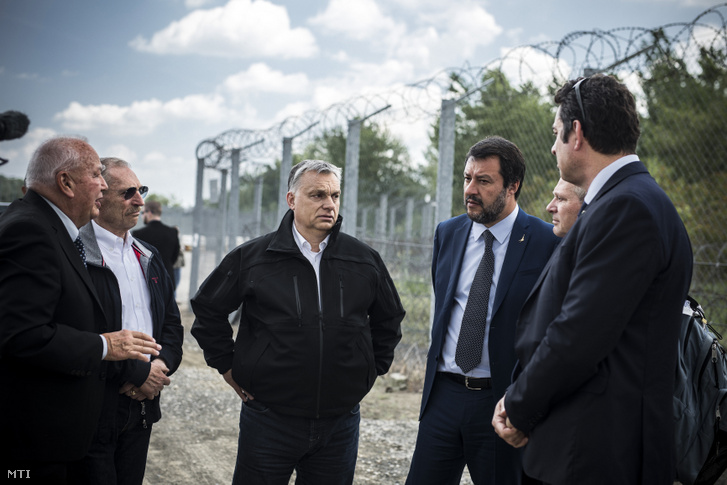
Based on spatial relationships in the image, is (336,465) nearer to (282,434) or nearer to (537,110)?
(282,434)

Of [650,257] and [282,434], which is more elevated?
[650,257]

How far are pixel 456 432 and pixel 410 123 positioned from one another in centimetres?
381

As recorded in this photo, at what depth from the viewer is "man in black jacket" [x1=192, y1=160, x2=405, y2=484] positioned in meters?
2.83

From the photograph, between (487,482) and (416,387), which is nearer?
(487,482)

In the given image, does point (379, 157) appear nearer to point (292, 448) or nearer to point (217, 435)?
point (217, 435)

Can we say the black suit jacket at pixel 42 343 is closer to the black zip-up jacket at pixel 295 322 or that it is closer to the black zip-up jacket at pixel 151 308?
the black zip-up jacket at pixel 151 308

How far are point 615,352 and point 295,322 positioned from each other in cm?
146

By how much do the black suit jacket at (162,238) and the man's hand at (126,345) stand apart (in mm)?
5800

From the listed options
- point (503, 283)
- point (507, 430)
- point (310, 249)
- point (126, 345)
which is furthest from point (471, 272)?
point (126, 345)

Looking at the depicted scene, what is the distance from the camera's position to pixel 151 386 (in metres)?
2.99

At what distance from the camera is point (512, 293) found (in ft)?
9.45

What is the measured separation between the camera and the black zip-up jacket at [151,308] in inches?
112

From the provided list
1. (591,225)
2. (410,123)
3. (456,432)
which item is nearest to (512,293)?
(456,432)

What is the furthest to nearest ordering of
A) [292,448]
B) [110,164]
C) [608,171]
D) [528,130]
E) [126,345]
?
1. [528,130]
2. [110,164]
3. [292,448]
4. [126,345]
5. [608,171]
